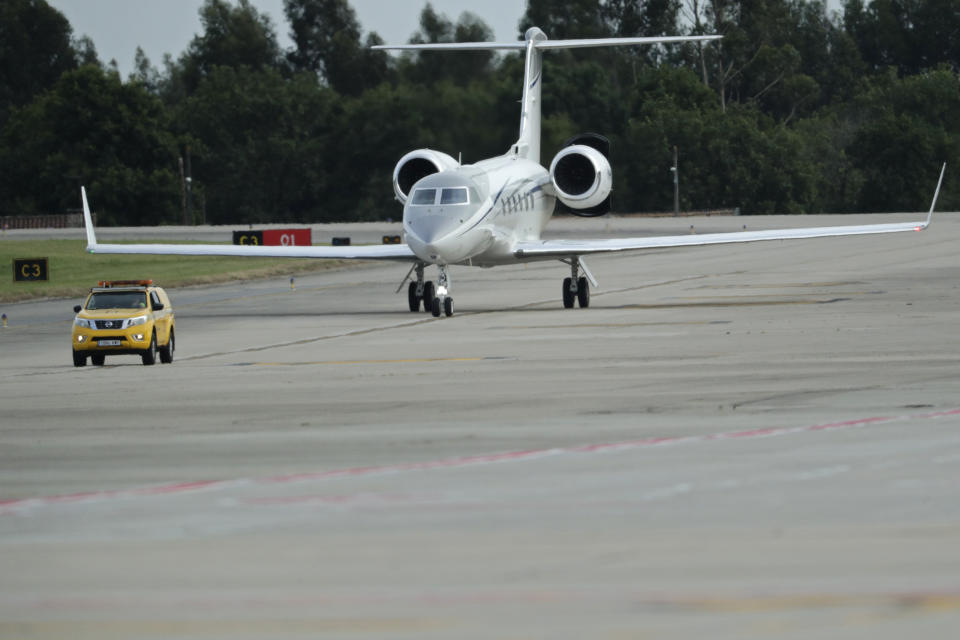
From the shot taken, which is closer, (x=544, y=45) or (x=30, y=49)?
(x=544, y=45)

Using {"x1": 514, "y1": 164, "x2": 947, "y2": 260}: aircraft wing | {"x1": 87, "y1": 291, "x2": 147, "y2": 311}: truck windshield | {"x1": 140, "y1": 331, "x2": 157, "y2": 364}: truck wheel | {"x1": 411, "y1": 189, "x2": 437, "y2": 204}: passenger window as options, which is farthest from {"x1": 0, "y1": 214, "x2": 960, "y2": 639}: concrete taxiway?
{"x1": 514, "y1": 164, "x2": 947, "y2": 260}: aircraft wing

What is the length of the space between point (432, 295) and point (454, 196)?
2865 mm

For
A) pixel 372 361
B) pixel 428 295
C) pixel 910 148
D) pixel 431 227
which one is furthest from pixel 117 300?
pixel 910 148

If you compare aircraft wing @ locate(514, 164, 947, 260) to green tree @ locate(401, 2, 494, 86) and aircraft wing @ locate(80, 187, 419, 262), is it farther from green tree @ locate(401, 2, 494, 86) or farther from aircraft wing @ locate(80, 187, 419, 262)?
green tree @ locate(401, 2, 494, 86)

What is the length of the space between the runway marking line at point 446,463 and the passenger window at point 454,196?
67.1ft

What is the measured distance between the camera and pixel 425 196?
120 ft

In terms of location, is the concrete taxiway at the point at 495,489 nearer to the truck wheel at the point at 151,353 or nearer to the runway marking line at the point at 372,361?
the runway marking line at the point at 372,361

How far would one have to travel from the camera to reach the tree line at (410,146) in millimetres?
113562

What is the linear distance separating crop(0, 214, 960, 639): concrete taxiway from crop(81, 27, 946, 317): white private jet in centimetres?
743

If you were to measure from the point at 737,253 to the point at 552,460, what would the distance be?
168ft

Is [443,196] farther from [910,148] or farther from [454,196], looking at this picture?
[910,148]

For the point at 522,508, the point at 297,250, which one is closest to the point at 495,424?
the point at 522,508

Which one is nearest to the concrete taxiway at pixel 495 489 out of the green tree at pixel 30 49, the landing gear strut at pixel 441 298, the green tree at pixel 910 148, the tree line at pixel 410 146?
the landing gear strut at pixel 441 298

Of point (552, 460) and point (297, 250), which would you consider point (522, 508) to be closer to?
point (552, 460)
